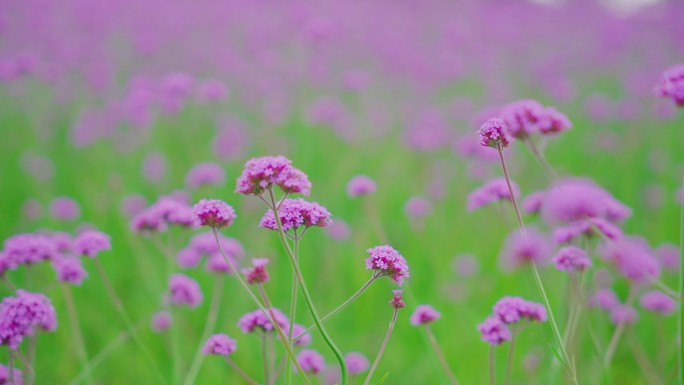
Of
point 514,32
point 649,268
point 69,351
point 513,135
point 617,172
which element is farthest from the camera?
point 514,32

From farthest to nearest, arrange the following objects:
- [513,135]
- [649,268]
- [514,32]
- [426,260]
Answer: [514,32] → [426,260] → [649,268] → [513,135]

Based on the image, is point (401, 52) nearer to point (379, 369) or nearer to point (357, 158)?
point (357, 158)

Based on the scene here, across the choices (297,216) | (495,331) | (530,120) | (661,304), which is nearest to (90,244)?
(297,216)

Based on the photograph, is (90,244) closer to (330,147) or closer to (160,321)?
(160,321)

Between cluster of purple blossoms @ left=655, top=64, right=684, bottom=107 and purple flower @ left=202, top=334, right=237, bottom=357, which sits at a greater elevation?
cluster of purple blossoms @ left=655, top=64, right=684, bottom=107

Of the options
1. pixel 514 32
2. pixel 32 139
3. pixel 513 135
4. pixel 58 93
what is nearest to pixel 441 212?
pixel 513 135

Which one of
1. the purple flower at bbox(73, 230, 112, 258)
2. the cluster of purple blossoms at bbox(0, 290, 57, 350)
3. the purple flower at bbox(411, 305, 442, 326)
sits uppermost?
the purple flower at bbox(73, 230, 112, 258)

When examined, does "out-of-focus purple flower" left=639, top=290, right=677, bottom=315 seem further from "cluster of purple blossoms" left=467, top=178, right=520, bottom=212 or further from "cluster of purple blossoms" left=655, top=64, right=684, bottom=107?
"cluster of purple blossoms" left=655, top=64, right=684, bottom=107

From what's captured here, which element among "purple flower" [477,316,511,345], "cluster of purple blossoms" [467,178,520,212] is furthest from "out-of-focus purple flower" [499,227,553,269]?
"cluster of purple blossoms" [467,178,520,212]
